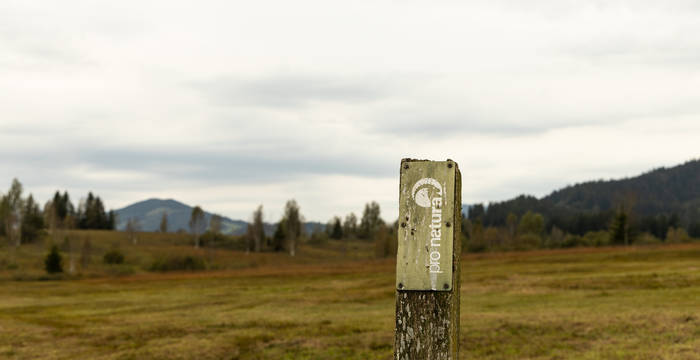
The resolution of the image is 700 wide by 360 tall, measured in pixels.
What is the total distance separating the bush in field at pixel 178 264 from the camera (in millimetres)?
98062

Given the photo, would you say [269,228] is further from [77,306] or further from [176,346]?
[176,346]

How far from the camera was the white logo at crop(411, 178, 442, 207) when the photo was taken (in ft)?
14.6

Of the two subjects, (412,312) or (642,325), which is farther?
(642,325)

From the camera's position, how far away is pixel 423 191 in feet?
14.6

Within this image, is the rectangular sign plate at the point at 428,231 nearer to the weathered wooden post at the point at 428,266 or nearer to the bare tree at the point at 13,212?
the weathered wooden post at the point at 428,266

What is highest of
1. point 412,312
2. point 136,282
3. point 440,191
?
point 440,191

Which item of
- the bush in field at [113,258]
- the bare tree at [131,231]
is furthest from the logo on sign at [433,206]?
the bare tree at [131,231]

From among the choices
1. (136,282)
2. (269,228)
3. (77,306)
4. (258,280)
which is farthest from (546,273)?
(269,228)

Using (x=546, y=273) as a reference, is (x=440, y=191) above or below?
above

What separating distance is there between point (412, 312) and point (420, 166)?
1.10 meters

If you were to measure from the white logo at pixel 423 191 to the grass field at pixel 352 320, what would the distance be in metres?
13.2

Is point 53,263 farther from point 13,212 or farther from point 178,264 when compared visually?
point 13,212

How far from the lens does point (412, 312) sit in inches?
175

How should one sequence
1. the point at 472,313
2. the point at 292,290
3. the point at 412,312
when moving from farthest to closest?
the point at 292,290 < the point at 472,313 < the point at 412,312
